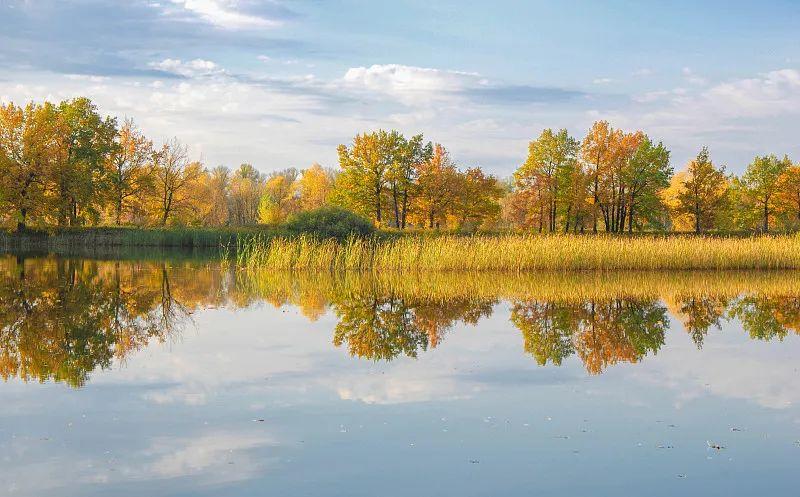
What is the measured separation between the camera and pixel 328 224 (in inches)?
1351

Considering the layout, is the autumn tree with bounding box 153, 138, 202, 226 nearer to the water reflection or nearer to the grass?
the grass

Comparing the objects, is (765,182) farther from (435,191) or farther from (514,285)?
(514,285)

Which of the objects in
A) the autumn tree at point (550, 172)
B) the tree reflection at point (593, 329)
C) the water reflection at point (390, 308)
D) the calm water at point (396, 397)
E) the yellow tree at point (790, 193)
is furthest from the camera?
the yellow tree at point (790, 193)

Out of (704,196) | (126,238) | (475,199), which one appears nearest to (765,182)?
(704,196)

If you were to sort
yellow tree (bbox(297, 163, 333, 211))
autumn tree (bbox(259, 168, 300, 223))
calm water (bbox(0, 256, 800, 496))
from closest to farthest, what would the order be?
calm water (bbox(0, 256, 800, 496))
autumn tree (bbox(259, 168, 300, 223))
yellow tree (bbox(297, 163, 333, 211))

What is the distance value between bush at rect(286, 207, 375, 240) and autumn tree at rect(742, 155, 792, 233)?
41.7 metres

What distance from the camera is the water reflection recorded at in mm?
13000

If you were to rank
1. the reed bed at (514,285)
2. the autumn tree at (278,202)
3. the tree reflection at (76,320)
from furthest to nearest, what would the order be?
the autumn tree at (278,202) < the reed bed at (514,285) < the tree reflection at (76,320)

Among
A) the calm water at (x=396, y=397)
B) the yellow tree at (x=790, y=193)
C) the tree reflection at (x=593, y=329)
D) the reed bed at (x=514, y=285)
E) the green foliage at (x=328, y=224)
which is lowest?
the calm water at (x=396, y=397)

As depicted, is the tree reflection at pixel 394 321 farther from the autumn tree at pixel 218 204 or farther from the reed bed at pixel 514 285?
the autumn tree at pixel 218 204

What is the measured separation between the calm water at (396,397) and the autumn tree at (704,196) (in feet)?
137

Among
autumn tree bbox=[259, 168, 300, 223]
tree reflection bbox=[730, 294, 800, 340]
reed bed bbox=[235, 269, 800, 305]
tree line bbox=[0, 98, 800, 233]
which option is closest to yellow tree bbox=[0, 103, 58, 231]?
tree line bbox=[0, 98, 800, 233]

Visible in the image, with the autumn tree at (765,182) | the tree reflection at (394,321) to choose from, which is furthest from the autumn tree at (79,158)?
the autumn tree at (765,182)

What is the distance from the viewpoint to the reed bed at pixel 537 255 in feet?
94.3
